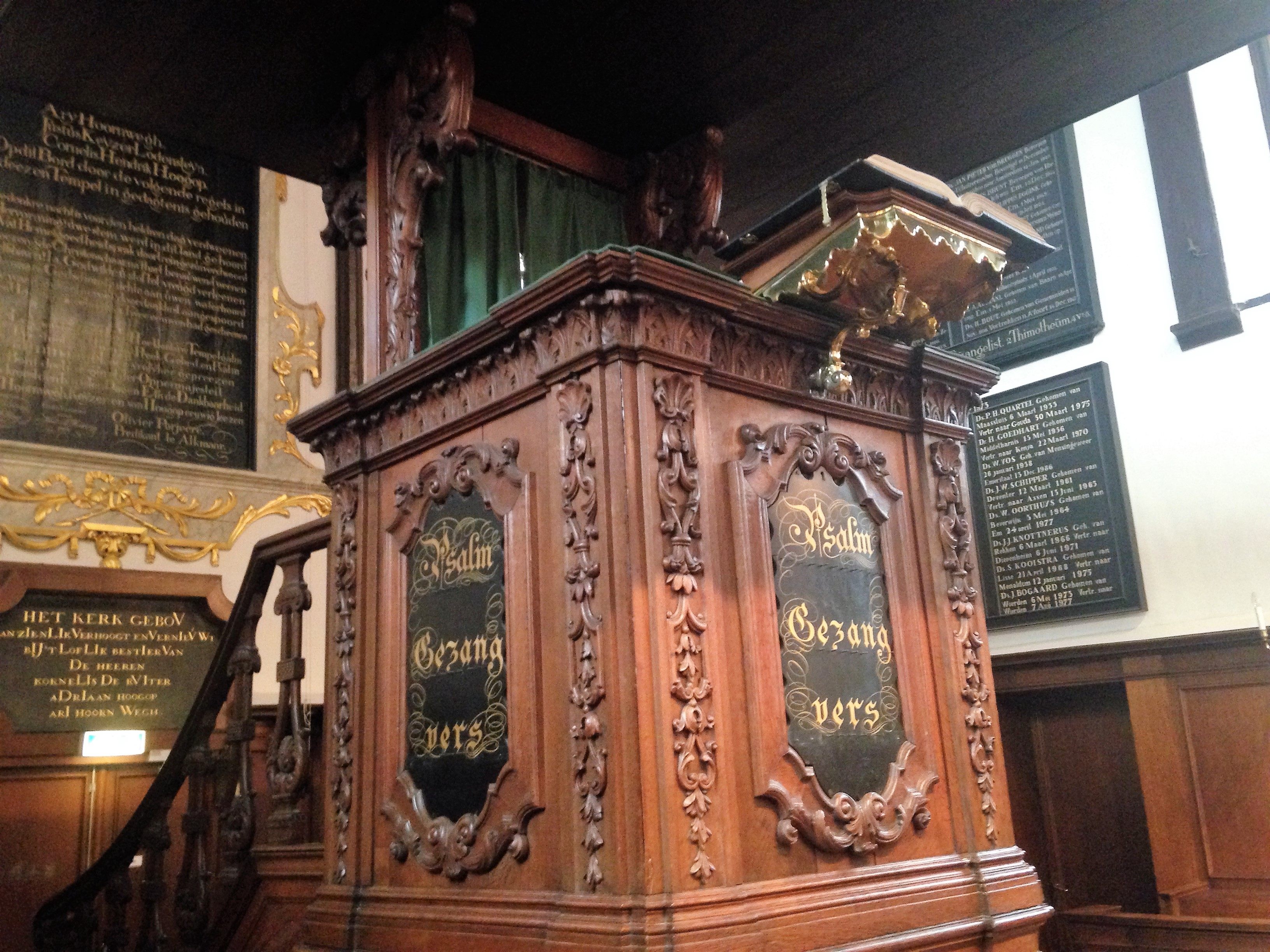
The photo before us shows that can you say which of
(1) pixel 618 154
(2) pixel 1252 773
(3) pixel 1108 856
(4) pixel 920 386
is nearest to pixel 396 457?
(4) pixel 920 386

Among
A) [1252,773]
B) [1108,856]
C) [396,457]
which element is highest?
[396,457]

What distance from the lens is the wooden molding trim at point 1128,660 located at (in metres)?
4.95

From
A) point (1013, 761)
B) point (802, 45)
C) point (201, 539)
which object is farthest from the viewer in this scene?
point (201, 539)

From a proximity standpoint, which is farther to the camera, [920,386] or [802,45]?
[802,45]

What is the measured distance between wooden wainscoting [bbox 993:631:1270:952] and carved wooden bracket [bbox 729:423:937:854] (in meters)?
2.68

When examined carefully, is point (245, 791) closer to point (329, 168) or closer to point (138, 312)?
point (329, 168)

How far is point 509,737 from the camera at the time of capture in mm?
2055

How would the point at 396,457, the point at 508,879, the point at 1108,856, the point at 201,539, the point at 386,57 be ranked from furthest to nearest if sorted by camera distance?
1. the point at 201,539
2. the point at 1108,856
3. the point at 386,57
4. the point at 396,457
5. the point at 508,879

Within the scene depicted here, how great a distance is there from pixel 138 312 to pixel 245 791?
439 cm

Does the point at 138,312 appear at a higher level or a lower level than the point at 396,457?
higher

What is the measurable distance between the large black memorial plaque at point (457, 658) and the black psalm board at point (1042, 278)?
3895 millimetres

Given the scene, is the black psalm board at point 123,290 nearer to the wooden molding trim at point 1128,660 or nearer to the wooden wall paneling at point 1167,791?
the wooden molding trim at point 1128,660

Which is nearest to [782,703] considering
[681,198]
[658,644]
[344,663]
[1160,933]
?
[658,644]

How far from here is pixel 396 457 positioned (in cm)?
250
